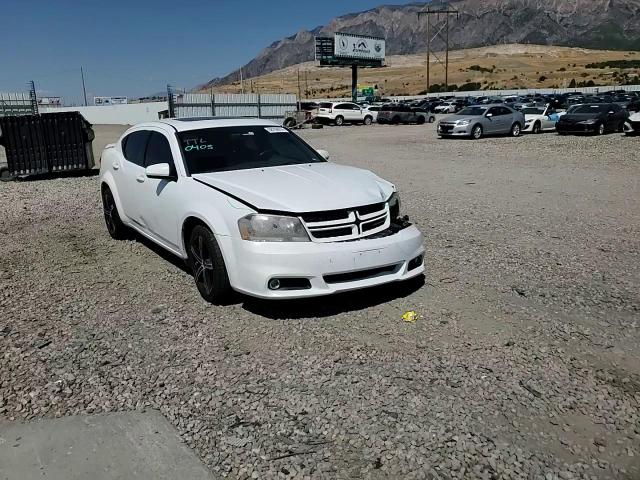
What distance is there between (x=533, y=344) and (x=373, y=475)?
1.87 meters

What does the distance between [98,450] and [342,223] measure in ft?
7.84

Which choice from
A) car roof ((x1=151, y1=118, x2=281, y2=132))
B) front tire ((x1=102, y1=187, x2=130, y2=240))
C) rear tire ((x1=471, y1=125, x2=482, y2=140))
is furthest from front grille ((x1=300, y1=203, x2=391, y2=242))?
rear tire ((x1=471, y1=125, x2=482, y2=140))

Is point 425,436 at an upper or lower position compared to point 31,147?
lower

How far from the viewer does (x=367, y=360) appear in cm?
388

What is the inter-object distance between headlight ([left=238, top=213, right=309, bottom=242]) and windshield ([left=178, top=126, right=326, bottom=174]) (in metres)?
1.20

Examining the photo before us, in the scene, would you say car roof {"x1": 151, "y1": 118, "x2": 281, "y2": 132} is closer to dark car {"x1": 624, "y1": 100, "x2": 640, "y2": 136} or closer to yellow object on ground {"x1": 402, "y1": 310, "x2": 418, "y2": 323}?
yellow object on ground {"x1": 402, "y1": 310, "x2": 418, "y2": 323}

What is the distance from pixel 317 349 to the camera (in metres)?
4.05

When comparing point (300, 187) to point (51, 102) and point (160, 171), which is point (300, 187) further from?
point (51, 102)

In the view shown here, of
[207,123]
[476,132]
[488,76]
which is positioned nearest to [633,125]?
[476,132]

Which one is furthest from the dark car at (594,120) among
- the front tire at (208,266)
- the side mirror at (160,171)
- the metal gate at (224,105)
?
the front tire at (208,266)

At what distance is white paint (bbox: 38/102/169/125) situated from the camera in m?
44.5

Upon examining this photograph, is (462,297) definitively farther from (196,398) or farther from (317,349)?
(196,398)

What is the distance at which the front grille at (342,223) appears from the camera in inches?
175

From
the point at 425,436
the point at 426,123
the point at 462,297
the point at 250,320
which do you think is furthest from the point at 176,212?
the point at 426,123
